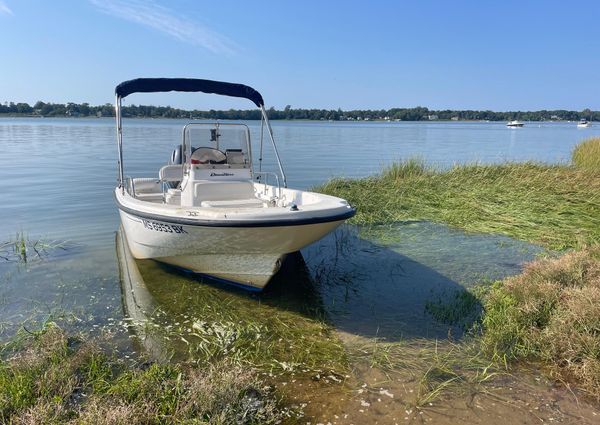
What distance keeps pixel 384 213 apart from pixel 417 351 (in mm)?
6899

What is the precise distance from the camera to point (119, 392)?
12.0 ft

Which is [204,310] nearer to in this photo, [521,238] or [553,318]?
[553,318]

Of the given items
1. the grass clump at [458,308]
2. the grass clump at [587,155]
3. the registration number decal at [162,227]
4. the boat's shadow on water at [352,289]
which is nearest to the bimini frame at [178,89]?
the registration number decal at [162,227]

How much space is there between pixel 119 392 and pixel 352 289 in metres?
3.84

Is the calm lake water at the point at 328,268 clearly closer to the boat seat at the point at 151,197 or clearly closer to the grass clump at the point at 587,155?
the boat seat at the point at 151,197

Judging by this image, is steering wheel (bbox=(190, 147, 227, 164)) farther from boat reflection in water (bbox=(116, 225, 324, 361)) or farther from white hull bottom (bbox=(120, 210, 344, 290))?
boat reflection in water (bbox=(116, 225, 324, 361))

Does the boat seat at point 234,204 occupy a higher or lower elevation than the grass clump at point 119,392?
higher

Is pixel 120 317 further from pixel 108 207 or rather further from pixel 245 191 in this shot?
pixel 108 207

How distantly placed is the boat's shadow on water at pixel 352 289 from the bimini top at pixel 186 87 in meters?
3.10

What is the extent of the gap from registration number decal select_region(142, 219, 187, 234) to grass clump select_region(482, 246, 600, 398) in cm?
415

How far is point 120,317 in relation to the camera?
5719 mm

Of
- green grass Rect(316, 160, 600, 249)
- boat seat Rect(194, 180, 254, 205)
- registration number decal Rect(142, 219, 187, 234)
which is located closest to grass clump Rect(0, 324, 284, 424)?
registration number decal Rect(142, 219, 187, 234)

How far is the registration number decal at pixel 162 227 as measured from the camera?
6221 mm

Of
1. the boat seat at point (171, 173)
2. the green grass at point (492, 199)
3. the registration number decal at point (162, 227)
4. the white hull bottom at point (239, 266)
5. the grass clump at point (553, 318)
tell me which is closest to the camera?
the grass clump at point (553, 318)
